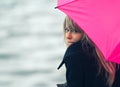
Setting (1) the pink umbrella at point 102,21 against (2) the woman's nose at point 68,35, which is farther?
(2) the woman's nose at point 68,35

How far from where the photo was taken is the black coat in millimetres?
6812

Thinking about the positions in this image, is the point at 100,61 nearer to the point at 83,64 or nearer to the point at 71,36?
the point at 83,64

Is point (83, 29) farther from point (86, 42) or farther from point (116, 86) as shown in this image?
point (116, 86)

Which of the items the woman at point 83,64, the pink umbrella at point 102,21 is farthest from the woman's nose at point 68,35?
the pink umbrella at point 102,21

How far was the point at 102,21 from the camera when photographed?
6668 mm

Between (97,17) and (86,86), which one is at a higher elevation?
(97,17)

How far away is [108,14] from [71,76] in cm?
60

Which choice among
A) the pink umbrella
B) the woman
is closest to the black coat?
the woman

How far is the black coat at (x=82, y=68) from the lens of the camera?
681cm

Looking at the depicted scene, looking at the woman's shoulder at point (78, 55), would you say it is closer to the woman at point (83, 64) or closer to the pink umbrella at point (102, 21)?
the woman at point (83, 64)

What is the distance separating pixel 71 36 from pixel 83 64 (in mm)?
250

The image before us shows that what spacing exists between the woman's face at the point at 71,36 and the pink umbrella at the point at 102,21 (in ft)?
0.25

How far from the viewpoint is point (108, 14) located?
6652mm

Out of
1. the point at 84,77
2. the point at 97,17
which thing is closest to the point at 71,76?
the point at 84,77
